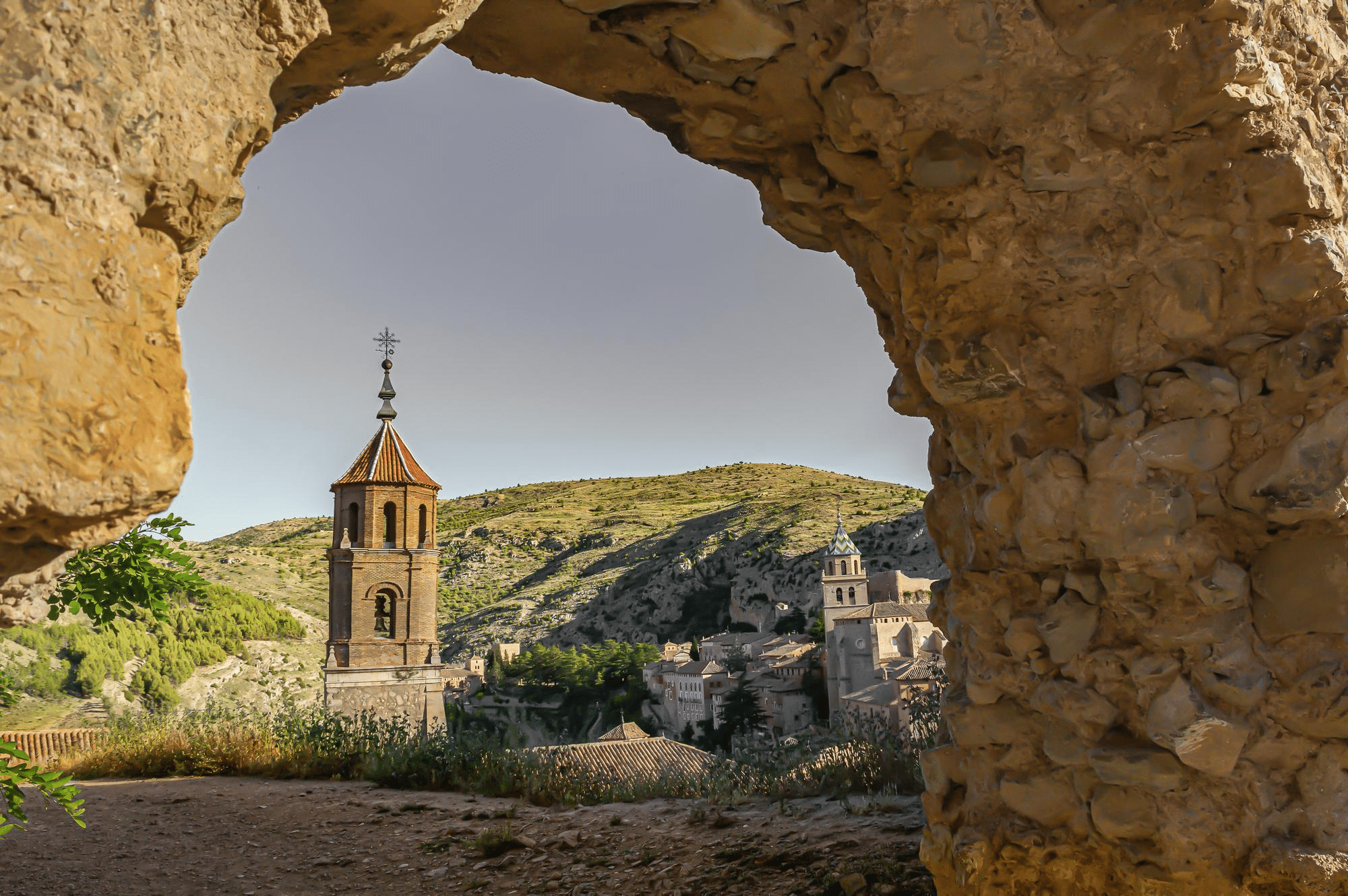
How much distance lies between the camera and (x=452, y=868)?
5.35m

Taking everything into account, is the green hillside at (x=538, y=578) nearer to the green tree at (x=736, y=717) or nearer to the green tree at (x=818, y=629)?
the green tree at (x=818, y=629)

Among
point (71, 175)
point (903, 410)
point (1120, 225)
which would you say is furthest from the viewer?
point (903, 410)

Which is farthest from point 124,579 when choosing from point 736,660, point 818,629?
point 818,629

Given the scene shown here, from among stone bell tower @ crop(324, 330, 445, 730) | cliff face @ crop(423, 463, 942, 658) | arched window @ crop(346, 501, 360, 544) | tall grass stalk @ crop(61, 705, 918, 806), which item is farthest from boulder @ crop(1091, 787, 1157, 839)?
cliff face @ crop(423, 463, 942, 658)

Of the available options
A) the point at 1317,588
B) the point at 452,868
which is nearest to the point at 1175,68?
the point at 1317,588

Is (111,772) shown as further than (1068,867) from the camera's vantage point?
Yes

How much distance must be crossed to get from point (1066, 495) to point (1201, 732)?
0.81 metres

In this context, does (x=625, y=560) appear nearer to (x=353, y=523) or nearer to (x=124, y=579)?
(x=353, y=523)

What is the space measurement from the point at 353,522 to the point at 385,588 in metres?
2.42

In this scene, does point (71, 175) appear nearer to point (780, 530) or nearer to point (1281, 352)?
point (1281, 352)

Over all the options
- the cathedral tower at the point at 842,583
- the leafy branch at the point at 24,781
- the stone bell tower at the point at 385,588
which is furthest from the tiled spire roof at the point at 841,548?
the leafy branch at the point at 24,781

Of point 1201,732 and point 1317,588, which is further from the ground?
point 1317,588

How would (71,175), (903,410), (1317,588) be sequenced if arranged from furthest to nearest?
(903,410)
(1317,588)
(71,175)

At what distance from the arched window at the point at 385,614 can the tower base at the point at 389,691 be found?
120cm
